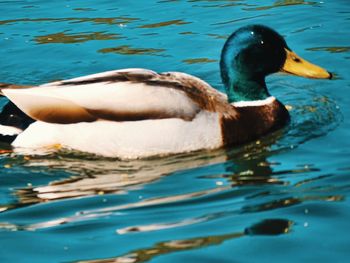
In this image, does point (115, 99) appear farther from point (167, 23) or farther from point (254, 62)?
point (167, 23)

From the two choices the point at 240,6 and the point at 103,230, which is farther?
the point at 240,6

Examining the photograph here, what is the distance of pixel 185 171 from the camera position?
27.3 feet

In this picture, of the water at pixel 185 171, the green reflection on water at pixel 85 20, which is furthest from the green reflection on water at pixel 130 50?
the green reflection on water at pixel 85 20

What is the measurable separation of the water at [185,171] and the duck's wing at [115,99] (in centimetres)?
34

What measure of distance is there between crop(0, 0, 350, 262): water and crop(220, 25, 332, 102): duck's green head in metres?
0.41

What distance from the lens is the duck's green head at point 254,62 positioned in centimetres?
941

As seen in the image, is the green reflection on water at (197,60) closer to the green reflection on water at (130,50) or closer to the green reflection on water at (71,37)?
the green reflection on water at (130,50)

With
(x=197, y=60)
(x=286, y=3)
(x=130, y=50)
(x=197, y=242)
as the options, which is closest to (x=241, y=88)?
(x=197, y=60)

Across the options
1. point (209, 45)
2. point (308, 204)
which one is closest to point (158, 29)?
point (209, 45)

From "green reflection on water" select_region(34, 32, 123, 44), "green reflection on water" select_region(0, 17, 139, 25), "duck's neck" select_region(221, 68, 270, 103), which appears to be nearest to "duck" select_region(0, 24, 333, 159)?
"duck's neck" select_region(221, 68, 270, 103)

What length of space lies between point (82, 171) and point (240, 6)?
517 centimetres

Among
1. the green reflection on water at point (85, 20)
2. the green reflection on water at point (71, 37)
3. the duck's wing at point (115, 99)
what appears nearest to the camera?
the duck's wing at point (115, 99)

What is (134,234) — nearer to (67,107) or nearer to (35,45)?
(67,107)

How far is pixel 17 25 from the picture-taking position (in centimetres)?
1291
